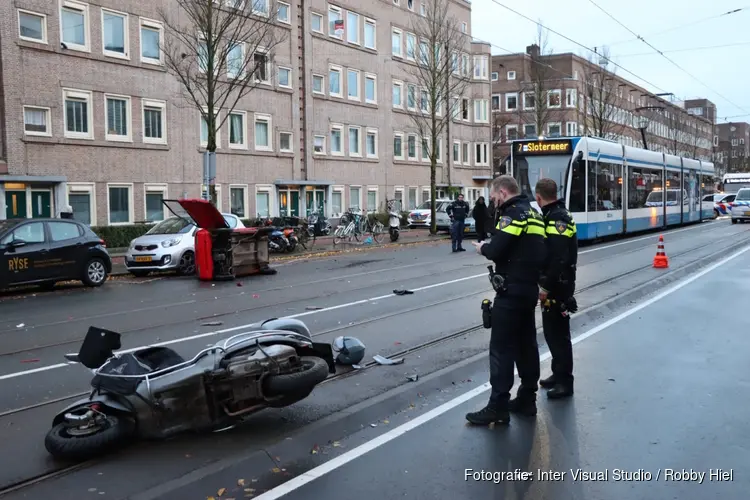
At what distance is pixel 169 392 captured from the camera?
5164 millimetres

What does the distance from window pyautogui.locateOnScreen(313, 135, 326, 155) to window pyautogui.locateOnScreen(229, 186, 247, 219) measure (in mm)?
5782

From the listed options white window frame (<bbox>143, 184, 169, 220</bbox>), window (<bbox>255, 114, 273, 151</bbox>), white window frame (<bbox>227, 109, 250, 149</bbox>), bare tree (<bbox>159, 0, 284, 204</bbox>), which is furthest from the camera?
window (<bbox>255, 114, 273, 151</bbox>)

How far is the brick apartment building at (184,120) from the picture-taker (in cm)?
2544

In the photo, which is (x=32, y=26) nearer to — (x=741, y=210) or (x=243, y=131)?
(x=243, y=131)

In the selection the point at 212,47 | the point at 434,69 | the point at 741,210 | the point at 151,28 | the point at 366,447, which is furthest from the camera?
the point at 741,210

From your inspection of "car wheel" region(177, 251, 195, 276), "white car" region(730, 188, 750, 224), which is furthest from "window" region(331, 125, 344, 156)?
"white car" region(730, 188, 750, 224)

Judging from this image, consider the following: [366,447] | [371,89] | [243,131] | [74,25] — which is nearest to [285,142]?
[243,131]

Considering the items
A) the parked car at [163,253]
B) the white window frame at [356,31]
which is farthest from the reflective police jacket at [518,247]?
the white window frame at [356,31]

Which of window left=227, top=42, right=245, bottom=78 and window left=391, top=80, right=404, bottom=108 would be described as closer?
window left=227, top=42, right=245, bottom=78

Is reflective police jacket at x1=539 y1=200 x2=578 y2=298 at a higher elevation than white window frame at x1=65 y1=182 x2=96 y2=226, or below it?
below

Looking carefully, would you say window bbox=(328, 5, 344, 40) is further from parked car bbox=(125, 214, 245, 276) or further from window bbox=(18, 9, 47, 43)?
parked car bbox=(125, 214, 245, 276)

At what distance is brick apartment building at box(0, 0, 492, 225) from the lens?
25438 millimetres

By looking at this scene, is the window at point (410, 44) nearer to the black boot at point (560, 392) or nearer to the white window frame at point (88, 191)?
the white window frame at point (88, 191)

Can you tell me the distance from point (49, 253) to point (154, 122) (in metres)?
15.5
